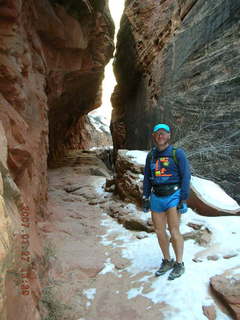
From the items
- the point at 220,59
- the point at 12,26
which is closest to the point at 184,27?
the point at 220,59

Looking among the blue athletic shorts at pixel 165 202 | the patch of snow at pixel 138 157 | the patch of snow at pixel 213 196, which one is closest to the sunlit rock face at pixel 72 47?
the patch of snow at pixel 138 157

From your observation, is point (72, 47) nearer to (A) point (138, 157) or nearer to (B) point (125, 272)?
(A) point (138, 157)

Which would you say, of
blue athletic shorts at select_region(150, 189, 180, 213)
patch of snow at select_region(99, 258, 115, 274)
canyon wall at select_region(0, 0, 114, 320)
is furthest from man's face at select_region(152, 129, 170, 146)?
patch of snow at select_region(99, 258, 115, 274)

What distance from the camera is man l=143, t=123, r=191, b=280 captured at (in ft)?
10.9

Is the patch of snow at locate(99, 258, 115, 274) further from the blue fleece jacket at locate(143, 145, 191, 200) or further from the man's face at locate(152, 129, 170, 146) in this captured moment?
the man's face at locate(152, 129, 170, 146)

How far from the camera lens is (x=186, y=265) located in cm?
354

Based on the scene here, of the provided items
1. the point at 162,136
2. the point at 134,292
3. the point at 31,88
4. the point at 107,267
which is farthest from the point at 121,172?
the point at 134,292

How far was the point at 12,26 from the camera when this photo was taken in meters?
4.55

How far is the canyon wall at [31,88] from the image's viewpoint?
2225 mm

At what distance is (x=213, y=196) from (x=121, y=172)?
3.18 metres

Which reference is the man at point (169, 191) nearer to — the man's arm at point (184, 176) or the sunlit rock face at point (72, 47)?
the man's arm at point (184, 176)

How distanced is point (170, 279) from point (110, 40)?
425 inches

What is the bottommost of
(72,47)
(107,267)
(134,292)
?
Answer: (107,267)

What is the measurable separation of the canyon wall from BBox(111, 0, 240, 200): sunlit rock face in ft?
6.92
